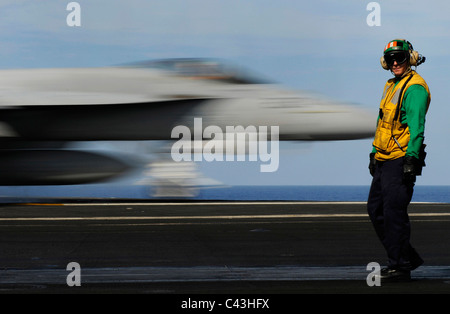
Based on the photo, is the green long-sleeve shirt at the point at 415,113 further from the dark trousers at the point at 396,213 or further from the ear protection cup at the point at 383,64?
the ear protection cup at the point at 383,64

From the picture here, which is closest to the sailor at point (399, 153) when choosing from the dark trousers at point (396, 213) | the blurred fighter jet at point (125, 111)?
the dark trousers at point (396, 213)

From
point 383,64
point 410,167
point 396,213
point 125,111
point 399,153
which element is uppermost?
point 125,111

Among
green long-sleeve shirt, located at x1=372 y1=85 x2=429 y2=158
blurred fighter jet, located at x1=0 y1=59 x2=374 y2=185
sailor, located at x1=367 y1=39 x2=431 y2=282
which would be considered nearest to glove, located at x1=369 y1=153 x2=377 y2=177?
sailor, located at x1=367 y1=39 x2=431 y2=282

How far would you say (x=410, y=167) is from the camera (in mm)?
6094

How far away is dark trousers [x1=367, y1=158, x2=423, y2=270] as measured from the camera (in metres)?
6.27

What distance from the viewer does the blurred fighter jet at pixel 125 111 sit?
23.2m

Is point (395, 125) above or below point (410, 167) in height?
above

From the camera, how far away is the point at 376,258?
8.10 m

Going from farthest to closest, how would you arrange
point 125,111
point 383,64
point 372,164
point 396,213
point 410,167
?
1. point 125,111
2. point 372,164
3. point 383,64
4. point 396,213
5. point 410,167

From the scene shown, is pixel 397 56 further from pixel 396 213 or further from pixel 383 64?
pixel 396 213

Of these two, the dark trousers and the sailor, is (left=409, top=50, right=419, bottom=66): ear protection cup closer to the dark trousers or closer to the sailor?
the sailor

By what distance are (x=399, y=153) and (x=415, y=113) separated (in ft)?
1.28

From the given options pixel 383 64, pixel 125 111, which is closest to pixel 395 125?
pixel 383 64
